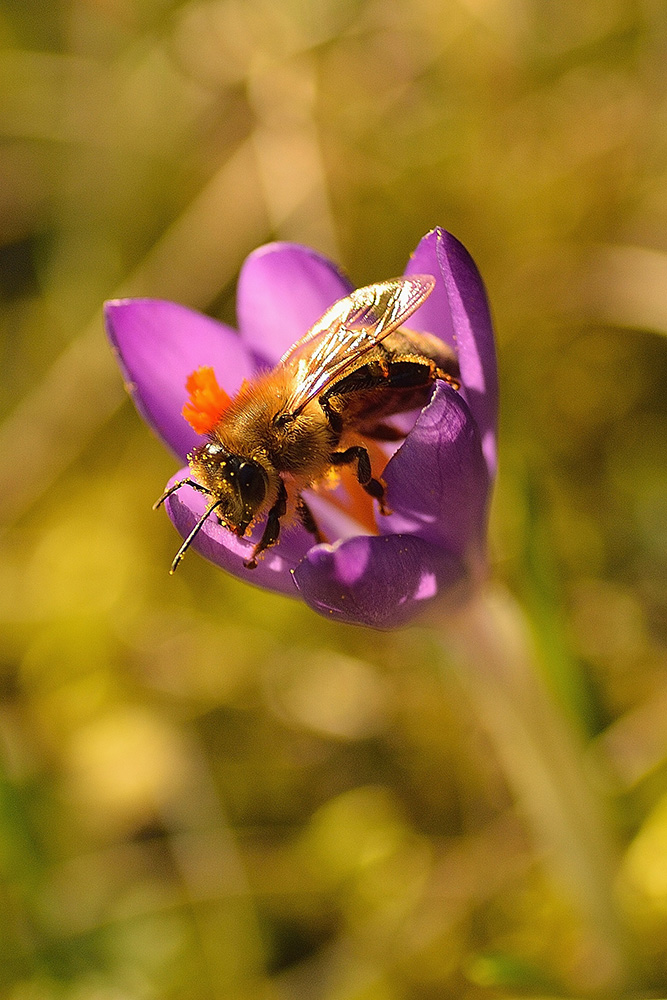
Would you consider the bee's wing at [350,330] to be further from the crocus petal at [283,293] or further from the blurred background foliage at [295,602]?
the blurred background foliage at [295,602]

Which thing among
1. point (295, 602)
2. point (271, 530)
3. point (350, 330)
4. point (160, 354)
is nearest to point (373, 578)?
point (271, 530)

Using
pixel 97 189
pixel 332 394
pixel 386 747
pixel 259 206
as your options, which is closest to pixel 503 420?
pixel 386 747

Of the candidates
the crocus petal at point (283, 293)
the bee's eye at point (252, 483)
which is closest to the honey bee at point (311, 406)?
the bee's eye at point (252, 483)

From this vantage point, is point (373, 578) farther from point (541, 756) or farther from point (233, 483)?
point (541, 756)

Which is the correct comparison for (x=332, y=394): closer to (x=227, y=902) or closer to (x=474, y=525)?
(x=474, y=525)

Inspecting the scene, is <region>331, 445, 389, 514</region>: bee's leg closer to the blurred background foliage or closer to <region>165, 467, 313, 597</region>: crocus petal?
<region>165, 467, 313, 597</region>: crocus petal

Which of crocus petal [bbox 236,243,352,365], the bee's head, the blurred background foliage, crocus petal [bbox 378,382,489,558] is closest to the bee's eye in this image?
the bee's head
